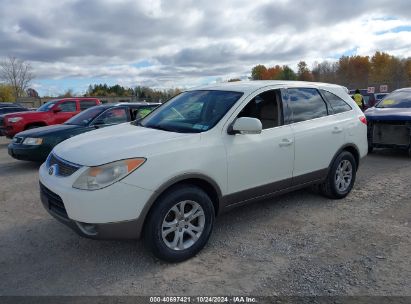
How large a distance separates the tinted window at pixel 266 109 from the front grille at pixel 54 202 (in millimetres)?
2234

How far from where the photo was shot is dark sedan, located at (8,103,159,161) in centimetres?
800

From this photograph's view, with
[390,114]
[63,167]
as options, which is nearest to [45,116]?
[63,167]

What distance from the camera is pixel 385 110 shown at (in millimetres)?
9594

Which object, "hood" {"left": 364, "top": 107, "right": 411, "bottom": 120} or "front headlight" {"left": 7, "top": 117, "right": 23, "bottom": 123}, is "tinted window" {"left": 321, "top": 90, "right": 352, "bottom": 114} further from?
"front headlight" {"left": 7, "top": 117, "right": 23, "bottom": 123}

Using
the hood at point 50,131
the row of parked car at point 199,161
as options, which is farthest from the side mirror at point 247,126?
the hood at point 50,131

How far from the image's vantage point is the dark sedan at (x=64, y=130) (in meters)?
8.00

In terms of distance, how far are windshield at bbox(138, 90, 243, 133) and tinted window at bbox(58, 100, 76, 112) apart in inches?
347

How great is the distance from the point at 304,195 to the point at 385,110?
16.8ft

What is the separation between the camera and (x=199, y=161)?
3732 mm

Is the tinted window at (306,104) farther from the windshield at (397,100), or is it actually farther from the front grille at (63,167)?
the windshield at (397,100)

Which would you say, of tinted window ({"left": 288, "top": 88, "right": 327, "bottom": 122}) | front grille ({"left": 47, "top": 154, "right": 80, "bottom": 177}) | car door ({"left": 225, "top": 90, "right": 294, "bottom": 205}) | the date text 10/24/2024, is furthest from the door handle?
front grille ({"left": 47, "top": 154, "right": 80, "bottom": 177})

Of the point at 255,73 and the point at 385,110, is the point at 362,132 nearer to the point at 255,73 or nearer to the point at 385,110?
the point at 385,110

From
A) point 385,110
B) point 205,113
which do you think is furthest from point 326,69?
point 205,113

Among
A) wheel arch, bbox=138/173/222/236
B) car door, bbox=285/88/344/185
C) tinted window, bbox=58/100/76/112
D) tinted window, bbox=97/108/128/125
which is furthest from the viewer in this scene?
tinted window, bbox=58/100/76/112
